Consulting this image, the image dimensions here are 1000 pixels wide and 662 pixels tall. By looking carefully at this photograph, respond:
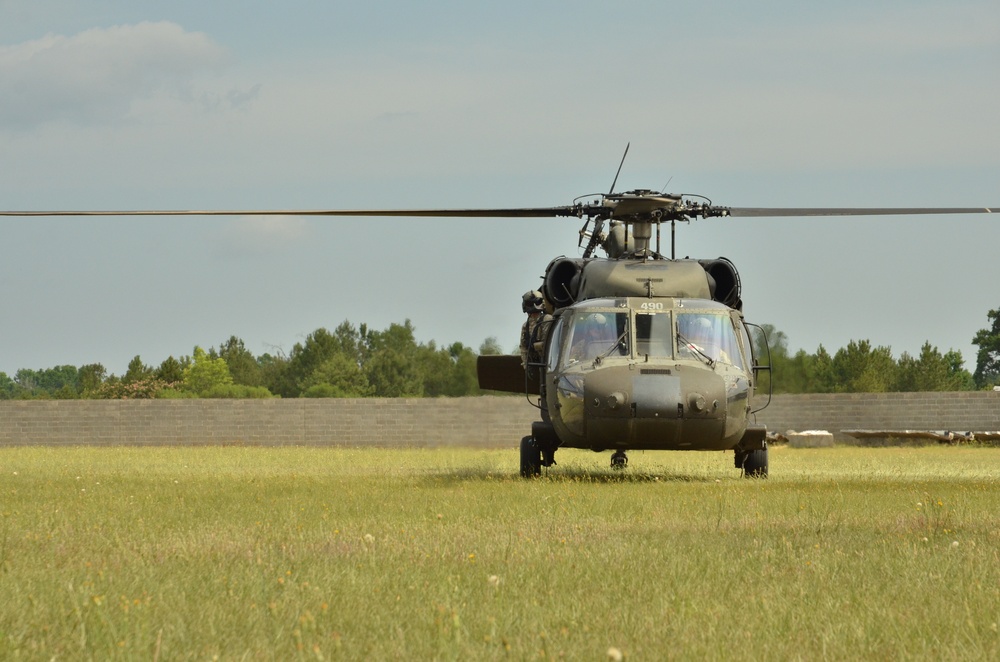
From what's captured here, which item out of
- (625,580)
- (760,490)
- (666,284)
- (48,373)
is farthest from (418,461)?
(48,373)

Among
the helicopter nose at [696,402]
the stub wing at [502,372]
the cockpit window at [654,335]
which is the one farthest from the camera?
the stub wing at [502,372]

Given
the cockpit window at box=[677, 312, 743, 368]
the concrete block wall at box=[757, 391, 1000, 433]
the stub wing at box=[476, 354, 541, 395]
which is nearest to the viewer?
the cockpit window at box=[677, 312, 743, 368]

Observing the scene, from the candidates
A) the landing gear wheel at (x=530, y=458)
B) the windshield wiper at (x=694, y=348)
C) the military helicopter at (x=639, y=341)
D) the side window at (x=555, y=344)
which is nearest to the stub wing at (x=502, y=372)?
the military helicopter at (x=639, y=341)

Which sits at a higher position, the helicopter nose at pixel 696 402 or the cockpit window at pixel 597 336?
the cockpit window at pixel 597 336

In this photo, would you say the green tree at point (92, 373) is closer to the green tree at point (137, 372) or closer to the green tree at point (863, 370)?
the green tree at point (137, 372)

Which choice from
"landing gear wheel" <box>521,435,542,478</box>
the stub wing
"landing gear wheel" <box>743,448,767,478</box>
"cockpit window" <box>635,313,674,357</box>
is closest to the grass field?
"cockpit window" <box>635,313,674,357</box>

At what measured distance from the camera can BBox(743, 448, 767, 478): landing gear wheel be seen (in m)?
17.0

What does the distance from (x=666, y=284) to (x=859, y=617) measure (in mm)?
11049

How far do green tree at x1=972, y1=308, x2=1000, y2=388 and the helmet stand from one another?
94.3 m

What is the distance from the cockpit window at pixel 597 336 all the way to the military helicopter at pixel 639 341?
14mm

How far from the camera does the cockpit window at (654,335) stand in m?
15.0

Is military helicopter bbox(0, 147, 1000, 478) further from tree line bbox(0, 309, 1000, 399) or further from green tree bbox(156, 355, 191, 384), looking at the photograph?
green tree bbox(156, 355, 191, 384)

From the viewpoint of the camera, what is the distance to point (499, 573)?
6.89 m

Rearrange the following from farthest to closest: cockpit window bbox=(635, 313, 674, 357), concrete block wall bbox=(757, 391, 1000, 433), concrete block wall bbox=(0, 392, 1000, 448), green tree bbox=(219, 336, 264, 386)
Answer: green tree bbox=(219, 336, 264, 386) < concrete block wall bbox=(0, 392, 1000, 448) < concrete block wall bbox=(757, 391, 1000, 433) < cockpit window bbox=(635, 313, 674, 357)
